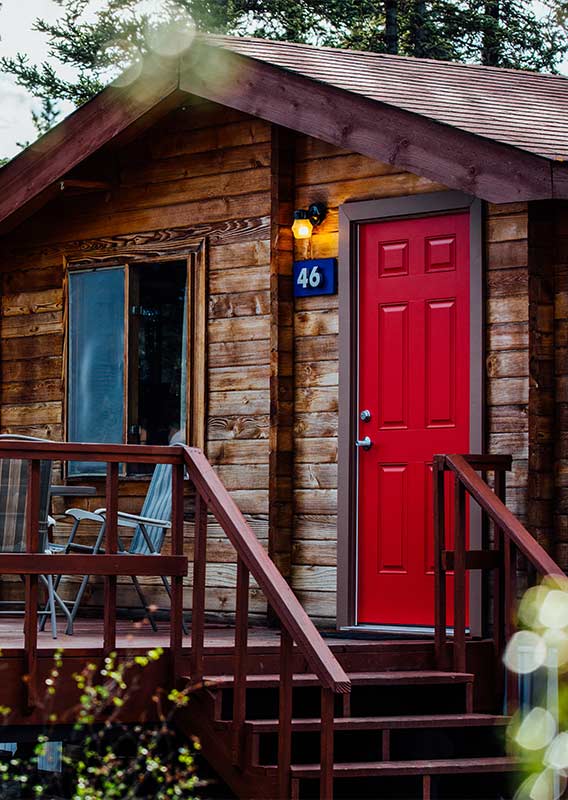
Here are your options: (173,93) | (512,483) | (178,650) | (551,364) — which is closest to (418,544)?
(512,483)

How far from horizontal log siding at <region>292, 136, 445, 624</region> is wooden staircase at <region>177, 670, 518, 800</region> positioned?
1315 millimetres

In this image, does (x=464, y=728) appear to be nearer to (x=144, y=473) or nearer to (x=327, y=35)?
(x=144, y=473)

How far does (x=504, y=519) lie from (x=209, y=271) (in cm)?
284

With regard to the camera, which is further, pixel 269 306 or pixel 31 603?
pixel 269 306

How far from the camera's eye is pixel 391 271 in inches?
302

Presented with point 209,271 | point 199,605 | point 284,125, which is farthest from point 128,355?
point 199,605

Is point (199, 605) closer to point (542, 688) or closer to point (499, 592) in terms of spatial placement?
point (499, 592)

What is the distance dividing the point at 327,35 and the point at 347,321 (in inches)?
558

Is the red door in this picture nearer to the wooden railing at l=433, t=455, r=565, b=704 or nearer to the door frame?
the door frame

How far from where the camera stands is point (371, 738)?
20.7 feet

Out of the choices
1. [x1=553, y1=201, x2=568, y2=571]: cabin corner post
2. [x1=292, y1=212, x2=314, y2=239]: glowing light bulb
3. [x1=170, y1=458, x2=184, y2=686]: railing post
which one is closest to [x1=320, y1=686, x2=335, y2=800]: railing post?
[x1=170, y1=458, x2=184, y2=686]: railing post

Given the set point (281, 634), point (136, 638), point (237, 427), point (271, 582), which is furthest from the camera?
point (237, 427)

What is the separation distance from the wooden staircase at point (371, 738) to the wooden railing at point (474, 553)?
0.24 m

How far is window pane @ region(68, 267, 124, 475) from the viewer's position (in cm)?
883
